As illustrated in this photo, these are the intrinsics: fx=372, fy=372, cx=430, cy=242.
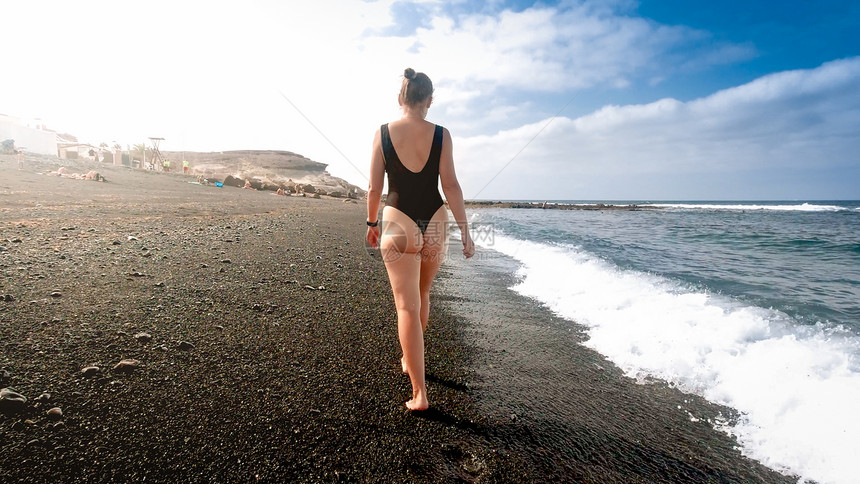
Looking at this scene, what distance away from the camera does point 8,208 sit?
26.0 ft

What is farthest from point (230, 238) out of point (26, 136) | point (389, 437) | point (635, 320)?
point (26, 136)

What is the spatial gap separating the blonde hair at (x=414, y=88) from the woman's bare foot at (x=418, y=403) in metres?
2.01

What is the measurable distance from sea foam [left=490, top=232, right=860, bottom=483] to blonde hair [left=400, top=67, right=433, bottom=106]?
3.08 m

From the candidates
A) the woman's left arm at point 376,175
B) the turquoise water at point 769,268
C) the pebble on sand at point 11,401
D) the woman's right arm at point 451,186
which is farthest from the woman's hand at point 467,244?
the turquoise water at point 769,268

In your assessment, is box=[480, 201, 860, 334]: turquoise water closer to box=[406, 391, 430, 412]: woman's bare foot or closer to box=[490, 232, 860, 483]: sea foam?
box=[490, 232, 860, 483]: sea foam

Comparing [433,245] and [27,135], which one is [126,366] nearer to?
[433,245]

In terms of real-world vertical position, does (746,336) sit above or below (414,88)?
below

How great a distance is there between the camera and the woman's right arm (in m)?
2.63

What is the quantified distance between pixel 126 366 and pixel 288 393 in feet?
3.58

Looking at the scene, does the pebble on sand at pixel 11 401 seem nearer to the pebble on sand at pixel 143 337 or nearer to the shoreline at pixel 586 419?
the pebble on sand at pixel 143 337

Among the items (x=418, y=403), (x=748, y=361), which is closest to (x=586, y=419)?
(x=418, y=403)

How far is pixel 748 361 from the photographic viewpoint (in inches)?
146

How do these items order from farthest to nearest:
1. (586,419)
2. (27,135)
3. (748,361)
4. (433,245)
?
1. (27,135)
2. (748,361)
3. (433,245)
4. (586,419)

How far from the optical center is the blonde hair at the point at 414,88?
2.63 meters
